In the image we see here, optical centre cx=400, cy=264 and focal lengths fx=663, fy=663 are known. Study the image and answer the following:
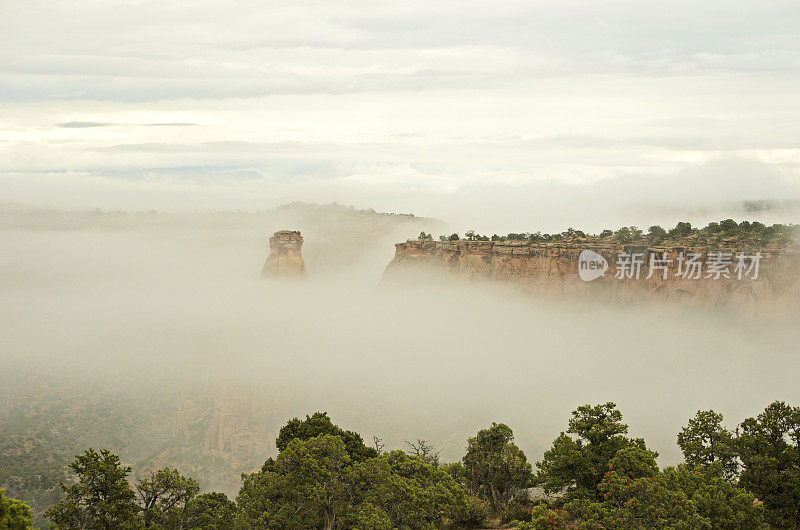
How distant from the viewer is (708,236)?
97.5 metres

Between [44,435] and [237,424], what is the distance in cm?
2214

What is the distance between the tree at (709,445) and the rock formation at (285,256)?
114 m

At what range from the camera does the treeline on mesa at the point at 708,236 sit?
290 feet

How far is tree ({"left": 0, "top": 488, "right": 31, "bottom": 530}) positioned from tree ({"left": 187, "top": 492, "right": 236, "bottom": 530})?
1332 centimetres

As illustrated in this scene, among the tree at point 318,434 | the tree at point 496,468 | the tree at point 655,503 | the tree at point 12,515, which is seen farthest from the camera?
the tree at point 496,468

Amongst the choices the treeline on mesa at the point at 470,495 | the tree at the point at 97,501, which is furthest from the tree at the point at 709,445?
the tree at the point at 97,501

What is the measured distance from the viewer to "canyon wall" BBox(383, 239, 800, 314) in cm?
8562

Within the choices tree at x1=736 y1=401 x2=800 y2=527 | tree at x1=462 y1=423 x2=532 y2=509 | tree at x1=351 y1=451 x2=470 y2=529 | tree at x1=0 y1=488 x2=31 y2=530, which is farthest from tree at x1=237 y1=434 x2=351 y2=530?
tree at x1=736 y1=401 x2=800 y2=527

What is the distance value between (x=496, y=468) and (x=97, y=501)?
2877cm

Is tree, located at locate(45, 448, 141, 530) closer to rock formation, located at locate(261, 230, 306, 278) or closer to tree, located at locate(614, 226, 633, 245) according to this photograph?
tree, located at locate(614, 226, 633, 245)

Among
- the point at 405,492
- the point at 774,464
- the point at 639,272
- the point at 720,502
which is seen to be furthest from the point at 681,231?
the point at 405,492

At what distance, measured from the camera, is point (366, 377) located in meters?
99.2

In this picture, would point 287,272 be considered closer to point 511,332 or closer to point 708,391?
point 511,332

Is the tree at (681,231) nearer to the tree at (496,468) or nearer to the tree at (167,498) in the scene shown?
the tree at (496,468)
